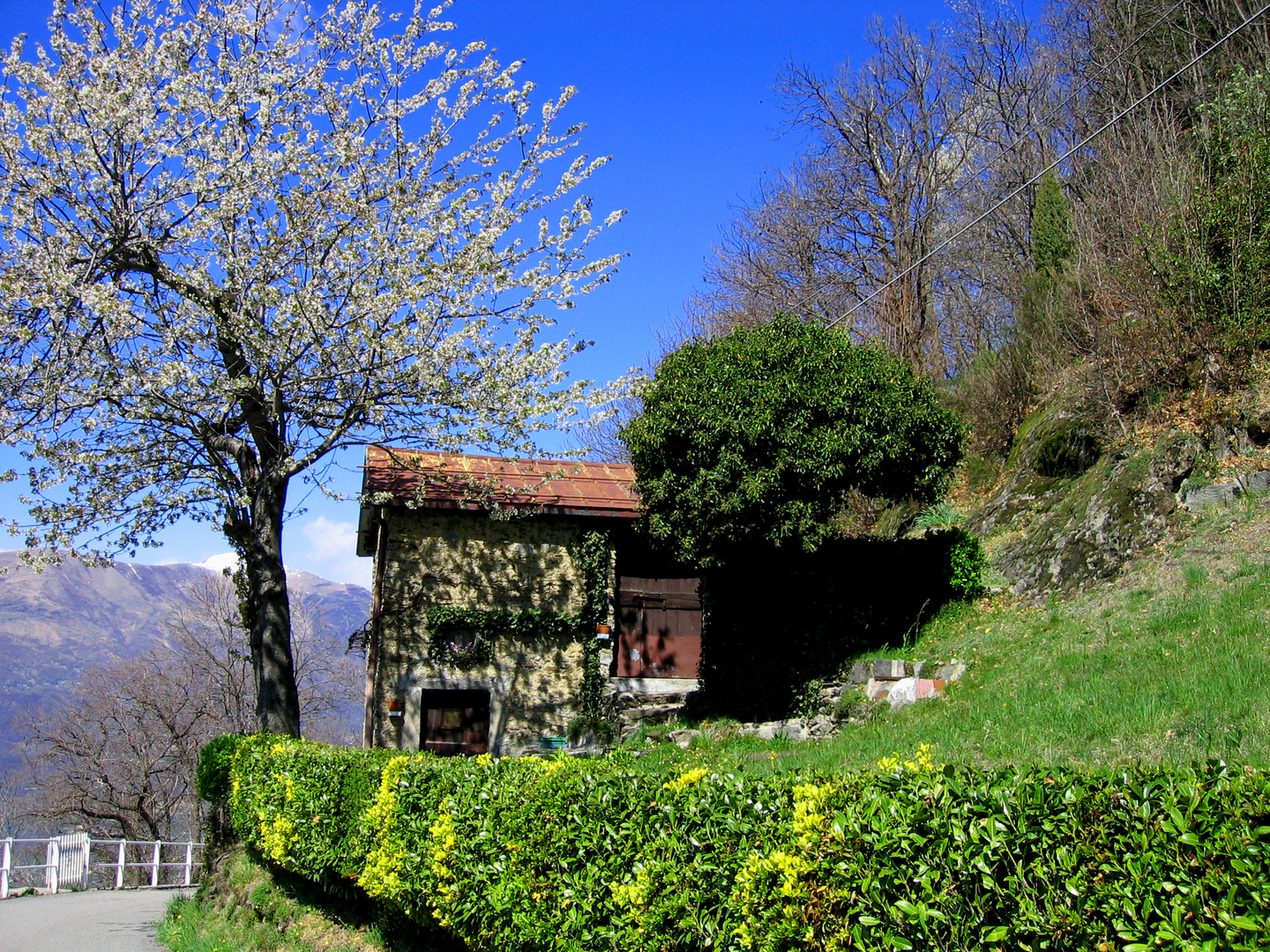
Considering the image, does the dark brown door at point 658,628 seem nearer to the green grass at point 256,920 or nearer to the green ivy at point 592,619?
the green ivy at point 592,619

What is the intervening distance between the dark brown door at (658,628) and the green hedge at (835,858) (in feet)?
32.2

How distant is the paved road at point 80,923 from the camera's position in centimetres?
1132

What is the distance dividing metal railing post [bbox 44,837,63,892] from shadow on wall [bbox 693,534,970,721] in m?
14.1

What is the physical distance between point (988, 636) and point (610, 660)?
6281 millimetres

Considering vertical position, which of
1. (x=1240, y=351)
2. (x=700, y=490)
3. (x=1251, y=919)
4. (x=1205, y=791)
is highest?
(x=1240, y=351)

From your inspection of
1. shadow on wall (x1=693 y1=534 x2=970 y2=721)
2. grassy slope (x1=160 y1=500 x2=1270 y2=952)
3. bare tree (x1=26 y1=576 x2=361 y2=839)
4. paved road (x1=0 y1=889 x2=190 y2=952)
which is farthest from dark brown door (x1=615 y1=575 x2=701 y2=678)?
bare tree (x1=26 y1=576 x2=361 y2=839)

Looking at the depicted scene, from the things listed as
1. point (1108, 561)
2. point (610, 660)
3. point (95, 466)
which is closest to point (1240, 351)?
point (1108, 561)

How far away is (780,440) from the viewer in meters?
12.2

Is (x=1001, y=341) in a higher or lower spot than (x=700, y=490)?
higher

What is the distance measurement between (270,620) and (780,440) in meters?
7.33

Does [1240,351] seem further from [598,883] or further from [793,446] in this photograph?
[598,883]

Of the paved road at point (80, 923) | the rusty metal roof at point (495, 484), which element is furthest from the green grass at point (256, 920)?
the rusty metal roof at point (495, 484)

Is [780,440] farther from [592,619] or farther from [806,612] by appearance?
[592,619]

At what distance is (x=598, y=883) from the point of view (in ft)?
15.6
